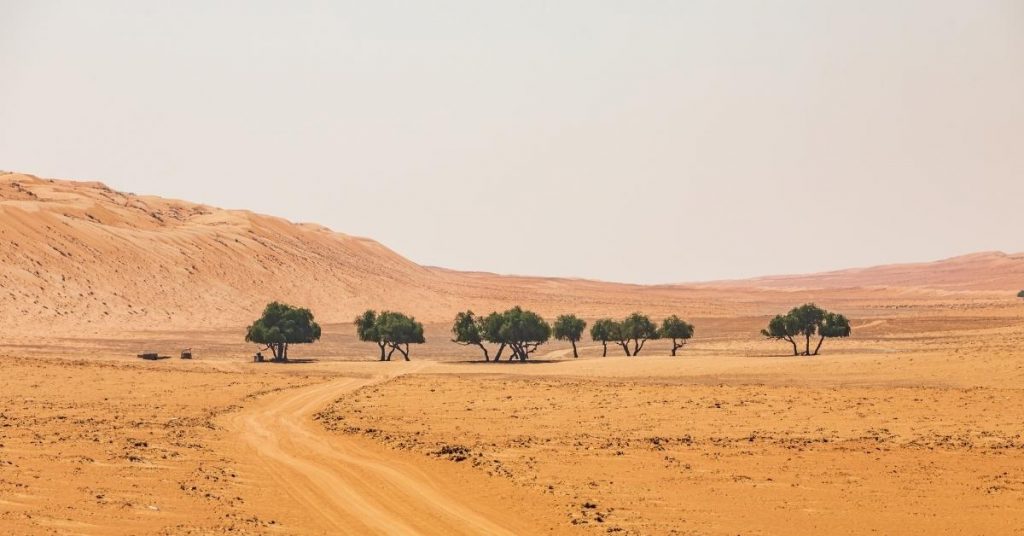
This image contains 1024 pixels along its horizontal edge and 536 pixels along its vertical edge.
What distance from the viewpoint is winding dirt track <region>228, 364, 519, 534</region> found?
72.6 ft

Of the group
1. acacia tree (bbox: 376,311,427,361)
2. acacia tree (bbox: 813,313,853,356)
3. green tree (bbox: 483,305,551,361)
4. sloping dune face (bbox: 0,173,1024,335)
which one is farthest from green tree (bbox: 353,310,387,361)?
acacia tree (bbox: 813,313,853,356)

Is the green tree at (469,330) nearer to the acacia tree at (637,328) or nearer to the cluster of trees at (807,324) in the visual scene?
the acacia tree at (637,328)

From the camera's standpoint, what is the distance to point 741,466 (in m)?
30.3

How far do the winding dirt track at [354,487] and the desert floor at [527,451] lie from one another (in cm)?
10

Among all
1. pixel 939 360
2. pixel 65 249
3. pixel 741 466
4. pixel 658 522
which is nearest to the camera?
pixel 658 522

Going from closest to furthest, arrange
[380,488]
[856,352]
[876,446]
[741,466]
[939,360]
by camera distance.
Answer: [380,488] → [741,466] → [876,446] → [939,360] → [856,352]

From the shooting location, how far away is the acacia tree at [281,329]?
8769 cm

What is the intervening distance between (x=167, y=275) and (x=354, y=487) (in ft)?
399

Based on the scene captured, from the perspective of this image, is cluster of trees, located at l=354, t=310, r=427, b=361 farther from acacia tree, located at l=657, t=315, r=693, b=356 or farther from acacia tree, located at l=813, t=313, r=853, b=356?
acacia tree, located at l=813, t=313, r=853, b=356

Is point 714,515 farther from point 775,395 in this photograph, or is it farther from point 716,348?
point 716,348

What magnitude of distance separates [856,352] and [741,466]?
59394mm

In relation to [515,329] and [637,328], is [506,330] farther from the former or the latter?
[637,328]

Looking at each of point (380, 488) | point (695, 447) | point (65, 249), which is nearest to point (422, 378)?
point (695, 447)

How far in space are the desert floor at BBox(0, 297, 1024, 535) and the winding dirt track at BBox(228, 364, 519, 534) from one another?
0.10 metres
